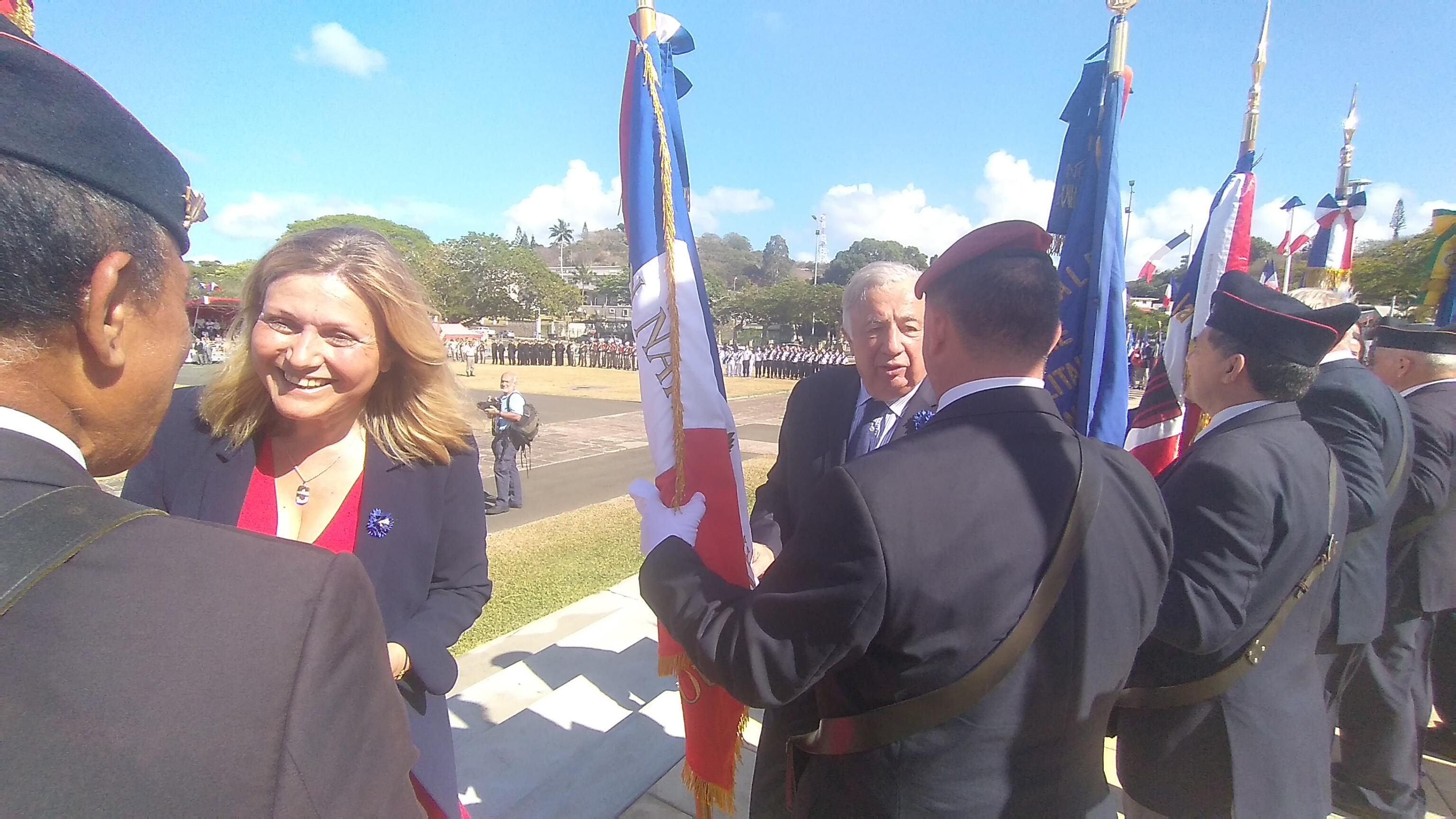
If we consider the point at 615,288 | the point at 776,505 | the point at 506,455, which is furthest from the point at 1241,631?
the point at 615,288

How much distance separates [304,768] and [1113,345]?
315cm

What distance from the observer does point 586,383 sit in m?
27.0

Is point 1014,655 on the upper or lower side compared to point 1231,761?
upper

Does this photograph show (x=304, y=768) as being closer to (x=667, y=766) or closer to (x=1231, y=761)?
(x=1231, y=761)

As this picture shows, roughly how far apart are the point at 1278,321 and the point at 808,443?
5.19 feet

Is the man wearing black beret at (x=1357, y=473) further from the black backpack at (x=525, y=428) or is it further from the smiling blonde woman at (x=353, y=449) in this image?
the black backpack at (x=525, y=428)

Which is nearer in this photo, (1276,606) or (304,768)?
(304,768)

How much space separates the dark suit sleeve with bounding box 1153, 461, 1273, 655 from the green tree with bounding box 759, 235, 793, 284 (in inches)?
4034

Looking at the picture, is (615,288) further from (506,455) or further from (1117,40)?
(1117,40)

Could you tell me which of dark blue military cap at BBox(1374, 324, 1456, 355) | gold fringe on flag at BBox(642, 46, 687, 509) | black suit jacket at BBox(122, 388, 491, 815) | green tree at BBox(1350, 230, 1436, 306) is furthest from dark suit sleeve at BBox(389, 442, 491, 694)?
green tree at BBox(1350, 230, 1436, 306)

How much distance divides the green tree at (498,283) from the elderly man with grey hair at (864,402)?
183ft

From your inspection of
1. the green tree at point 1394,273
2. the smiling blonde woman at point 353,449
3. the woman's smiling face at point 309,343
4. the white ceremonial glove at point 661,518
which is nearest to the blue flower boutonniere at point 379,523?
the smiling blonde woman at point 353,449

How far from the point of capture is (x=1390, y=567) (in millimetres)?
3162

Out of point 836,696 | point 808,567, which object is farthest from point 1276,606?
point 808,567
